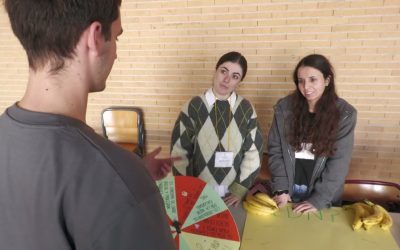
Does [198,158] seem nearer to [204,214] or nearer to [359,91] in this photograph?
[204,214]

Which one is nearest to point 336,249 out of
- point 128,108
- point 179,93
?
point 179,93

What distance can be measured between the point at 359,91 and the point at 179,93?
1.97m

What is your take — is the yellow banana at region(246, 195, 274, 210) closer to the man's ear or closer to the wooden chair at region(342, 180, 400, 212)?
the wooden chair at region(342, 180, 400, 212)

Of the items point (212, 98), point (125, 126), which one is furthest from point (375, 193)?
point (125, 126)

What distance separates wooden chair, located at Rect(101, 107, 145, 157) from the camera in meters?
3.55

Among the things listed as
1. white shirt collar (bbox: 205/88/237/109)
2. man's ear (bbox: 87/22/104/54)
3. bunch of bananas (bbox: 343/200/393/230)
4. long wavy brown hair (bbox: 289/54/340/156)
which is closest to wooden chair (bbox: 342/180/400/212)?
long wavy brown hair (bbox: 289/54/340/156)

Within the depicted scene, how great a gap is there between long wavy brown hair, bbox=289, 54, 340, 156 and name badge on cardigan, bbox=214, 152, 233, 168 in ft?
1.51

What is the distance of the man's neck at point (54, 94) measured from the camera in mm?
610

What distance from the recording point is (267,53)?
10.2ft

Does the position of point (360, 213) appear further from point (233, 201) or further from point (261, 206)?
point (233, 201)

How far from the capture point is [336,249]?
54.4 inches

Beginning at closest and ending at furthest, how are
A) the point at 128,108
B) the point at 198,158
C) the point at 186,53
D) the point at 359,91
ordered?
1. the point at 198,158
2. the point at 359,91
3. the point at 186,53
4. the point at 128,108

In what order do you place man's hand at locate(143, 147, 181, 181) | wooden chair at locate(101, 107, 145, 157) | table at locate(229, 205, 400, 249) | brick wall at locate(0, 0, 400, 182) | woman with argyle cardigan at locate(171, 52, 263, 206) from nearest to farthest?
1. man's hand at locate(143, 147, 181, 181)
2. table at locate(229, 205, 400, 249)
3. woman with argyle cardigan at locate(171, 52, 263, 206)
4. brick wall at locate(0, 0, 400, 182)
5. wooden chair at locate(101, 107, 145, 157)

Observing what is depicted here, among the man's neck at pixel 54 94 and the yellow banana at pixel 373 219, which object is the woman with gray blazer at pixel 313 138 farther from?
the man's neck at pixel 54 94
